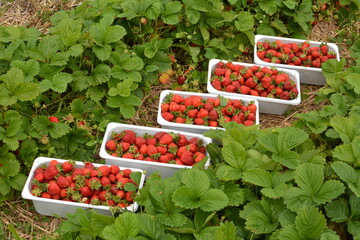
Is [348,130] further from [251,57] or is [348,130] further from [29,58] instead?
[29,58]

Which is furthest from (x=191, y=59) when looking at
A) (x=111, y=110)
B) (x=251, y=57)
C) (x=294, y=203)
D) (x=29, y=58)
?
(x=294, y=203)

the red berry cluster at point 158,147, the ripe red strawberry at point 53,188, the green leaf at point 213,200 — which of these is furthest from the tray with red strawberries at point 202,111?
the green leaf at point 213,200

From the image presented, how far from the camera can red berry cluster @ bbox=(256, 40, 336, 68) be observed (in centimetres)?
358

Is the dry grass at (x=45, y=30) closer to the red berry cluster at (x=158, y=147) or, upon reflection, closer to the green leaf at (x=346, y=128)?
the red berry cluster at (x=158, y=147)

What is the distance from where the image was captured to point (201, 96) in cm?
329

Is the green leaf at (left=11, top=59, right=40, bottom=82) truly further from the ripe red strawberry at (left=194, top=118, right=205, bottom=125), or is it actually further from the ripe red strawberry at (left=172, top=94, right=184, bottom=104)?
the ripe red strawberry at (left=194, top=118, right=205, bottom=125)

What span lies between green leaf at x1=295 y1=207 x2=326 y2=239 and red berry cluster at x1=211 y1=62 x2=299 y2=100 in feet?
4.54

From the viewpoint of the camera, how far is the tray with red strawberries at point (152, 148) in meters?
2.89

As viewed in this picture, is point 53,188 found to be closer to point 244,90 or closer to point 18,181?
point 18,181

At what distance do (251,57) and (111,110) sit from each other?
3.99ft

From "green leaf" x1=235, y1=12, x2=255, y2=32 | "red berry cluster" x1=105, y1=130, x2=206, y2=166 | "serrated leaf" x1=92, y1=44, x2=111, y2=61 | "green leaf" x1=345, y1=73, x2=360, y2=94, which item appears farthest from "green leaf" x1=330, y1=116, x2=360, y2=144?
"serrated leaf" x1=92, y1=44, x2=111, y2=61

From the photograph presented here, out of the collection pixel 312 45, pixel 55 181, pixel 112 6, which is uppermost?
pixel 112 6

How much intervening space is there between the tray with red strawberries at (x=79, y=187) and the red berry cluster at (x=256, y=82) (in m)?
0.92

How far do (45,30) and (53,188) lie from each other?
1498mm
